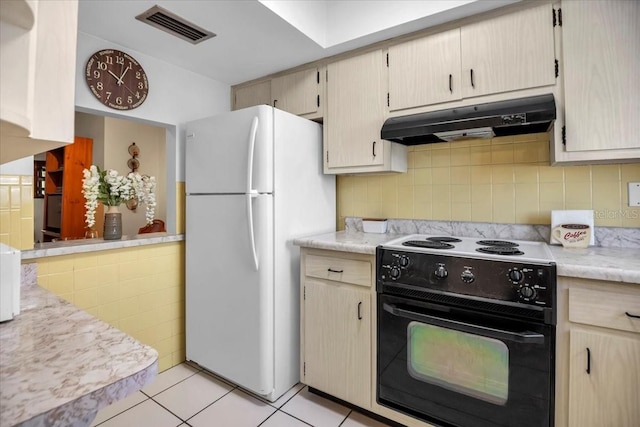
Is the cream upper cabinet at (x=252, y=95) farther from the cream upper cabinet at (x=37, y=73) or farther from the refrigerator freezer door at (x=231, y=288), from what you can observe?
the cream upper cabinet at (x=37, y=73)

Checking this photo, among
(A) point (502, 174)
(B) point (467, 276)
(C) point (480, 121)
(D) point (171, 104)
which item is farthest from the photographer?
(D) point (171, 104)

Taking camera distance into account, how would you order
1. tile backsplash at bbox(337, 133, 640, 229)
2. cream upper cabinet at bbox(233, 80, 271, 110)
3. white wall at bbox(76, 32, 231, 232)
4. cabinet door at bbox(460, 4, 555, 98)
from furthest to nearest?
1. cream upper cabinet at bbox(233, 80, 271, 110)
2. white wall at bbox(76, 32, 231, 232)
3. tile backsplash at bbox(337, 133, 640, 229)
4. cabinet door at bbox(460, 4, 555, 98)

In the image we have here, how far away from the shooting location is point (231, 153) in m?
1.99

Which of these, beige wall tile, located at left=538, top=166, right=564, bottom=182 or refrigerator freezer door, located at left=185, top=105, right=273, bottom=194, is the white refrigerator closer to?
refrigerator freezer door, located at left=185, top=105, right=273, bottom=194

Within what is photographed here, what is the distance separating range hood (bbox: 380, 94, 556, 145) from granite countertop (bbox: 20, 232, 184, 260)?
1675 millimetres

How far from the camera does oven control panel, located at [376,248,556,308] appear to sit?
4.20 ft

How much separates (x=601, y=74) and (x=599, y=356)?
122cm

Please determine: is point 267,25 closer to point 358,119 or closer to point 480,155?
point 358,119

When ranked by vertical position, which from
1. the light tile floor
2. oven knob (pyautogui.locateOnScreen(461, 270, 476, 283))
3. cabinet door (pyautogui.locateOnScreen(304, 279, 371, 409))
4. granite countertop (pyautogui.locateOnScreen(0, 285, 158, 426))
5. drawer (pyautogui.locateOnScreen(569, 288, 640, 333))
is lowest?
the light tile floor

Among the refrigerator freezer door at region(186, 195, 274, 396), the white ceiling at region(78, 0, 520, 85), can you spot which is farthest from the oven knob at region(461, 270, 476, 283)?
the white ceiling at region(78, 0, 520, 85)

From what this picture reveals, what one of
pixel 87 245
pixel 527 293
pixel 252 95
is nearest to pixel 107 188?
pixel 87 245

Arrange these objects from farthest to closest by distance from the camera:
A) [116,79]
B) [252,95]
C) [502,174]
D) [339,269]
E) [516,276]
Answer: [252,95] < [116,79] < [502,174] < [339,269] < [516,276]

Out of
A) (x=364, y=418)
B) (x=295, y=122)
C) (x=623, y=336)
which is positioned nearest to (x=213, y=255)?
(x=295, y=122)

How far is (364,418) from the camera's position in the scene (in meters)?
1.78
